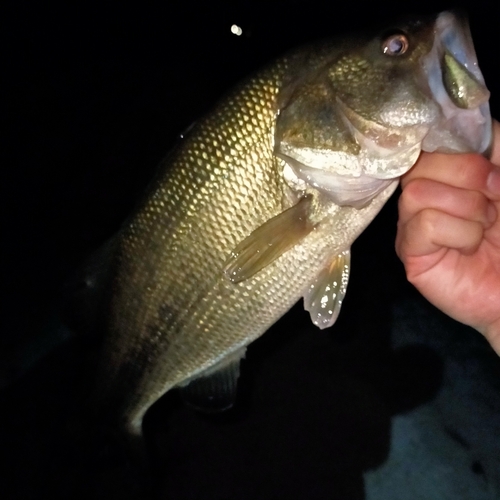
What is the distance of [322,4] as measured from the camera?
2.45 meters

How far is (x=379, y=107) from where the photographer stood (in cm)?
79

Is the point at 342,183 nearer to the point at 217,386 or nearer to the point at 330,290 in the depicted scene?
the point at 330,290

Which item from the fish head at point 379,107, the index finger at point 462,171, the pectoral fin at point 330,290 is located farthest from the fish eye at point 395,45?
the pectoral fin at point 330,290

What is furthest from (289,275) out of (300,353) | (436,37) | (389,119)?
(300,353)

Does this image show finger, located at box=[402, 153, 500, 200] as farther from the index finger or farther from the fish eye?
the fish eye

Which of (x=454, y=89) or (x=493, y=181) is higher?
(x=454, y=89)

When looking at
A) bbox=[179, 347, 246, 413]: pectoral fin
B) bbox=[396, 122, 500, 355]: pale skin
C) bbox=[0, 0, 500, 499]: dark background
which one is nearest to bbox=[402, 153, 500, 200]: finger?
bbox=[396, 122, 500, 355]: pale skin

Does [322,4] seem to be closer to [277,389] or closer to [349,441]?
[277,389]

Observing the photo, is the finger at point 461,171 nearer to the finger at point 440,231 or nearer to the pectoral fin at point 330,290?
the finger at point 440,231

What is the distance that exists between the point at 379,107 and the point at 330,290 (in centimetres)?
36

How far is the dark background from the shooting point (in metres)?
1.67

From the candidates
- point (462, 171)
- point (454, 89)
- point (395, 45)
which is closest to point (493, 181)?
point (462, 171)

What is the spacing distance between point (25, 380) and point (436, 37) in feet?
5.99

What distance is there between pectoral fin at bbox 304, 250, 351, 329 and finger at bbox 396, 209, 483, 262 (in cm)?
14
